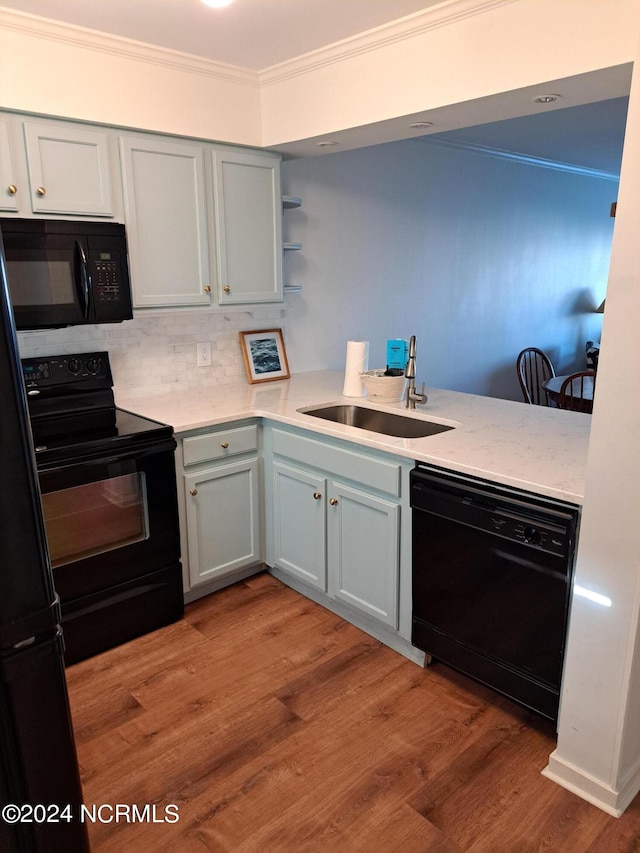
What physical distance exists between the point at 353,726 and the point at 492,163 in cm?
420

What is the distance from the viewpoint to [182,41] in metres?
2.44

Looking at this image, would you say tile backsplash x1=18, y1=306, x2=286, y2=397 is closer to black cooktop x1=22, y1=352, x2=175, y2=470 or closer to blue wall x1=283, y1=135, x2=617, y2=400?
black cooktop x1=22, y1=352, x2=175, y2=470

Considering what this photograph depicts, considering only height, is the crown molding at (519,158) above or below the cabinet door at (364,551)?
above

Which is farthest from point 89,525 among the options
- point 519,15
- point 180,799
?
point 519,15

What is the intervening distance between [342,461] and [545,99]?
1.48 m

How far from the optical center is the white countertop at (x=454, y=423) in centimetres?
192

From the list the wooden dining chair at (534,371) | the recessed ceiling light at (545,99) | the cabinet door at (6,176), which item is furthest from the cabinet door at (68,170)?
the wooden dining chair at (534,371)

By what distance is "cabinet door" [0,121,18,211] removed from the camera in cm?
221

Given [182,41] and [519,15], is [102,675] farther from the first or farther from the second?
[519,15]

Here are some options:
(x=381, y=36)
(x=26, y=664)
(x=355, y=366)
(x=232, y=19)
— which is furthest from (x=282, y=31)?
(x=26, y=664)

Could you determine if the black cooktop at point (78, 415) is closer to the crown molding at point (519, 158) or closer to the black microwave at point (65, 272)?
the black microwave at point (65, 272)

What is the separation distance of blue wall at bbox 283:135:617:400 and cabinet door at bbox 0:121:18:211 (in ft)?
4.96

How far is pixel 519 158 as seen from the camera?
4875 mm

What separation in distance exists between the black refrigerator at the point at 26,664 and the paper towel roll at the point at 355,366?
2.23 metres
